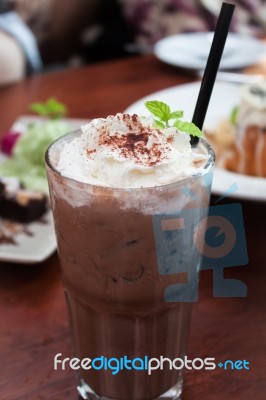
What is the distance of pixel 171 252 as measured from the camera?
0.71m

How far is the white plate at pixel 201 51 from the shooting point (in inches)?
81.7

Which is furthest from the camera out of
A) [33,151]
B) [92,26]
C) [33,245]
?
[92,26]

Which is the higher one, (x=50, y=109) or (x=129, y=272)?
(x=129, y=272)

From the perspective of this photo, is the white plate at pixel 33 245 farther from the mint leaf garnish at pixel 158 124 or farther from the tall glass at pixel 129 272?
the mint leaf garnish at pixel 158 124

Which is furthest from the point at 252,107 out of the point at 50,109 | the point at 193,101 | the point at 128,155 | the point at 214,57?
the point at 128,155

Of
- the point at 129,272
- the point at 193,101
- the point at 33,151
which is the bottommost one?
the point at 33,151

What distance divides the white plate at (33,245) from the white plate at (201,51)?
1.04 m

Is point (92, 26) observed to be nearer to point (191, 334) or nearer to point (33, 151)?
point (33, 151)

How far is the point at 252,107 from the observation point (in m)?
1.47

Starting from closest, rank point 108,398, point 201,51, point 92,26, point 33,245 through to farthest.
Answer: point 108,398, point 33,245, point 201,51, point 92,26

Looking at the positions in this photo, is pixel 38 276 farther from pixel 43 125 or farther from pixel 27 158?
pixel 43 125

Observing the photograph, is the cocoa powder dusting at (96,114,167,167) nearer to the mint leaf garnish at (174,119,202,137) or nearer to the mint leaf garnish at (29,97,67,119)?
the mint leaf garnish at (174,119,202,137)

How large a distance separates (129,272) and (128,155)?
0.15 m

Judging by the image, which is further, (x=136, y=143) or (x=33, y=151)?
(x=33, y=151)
